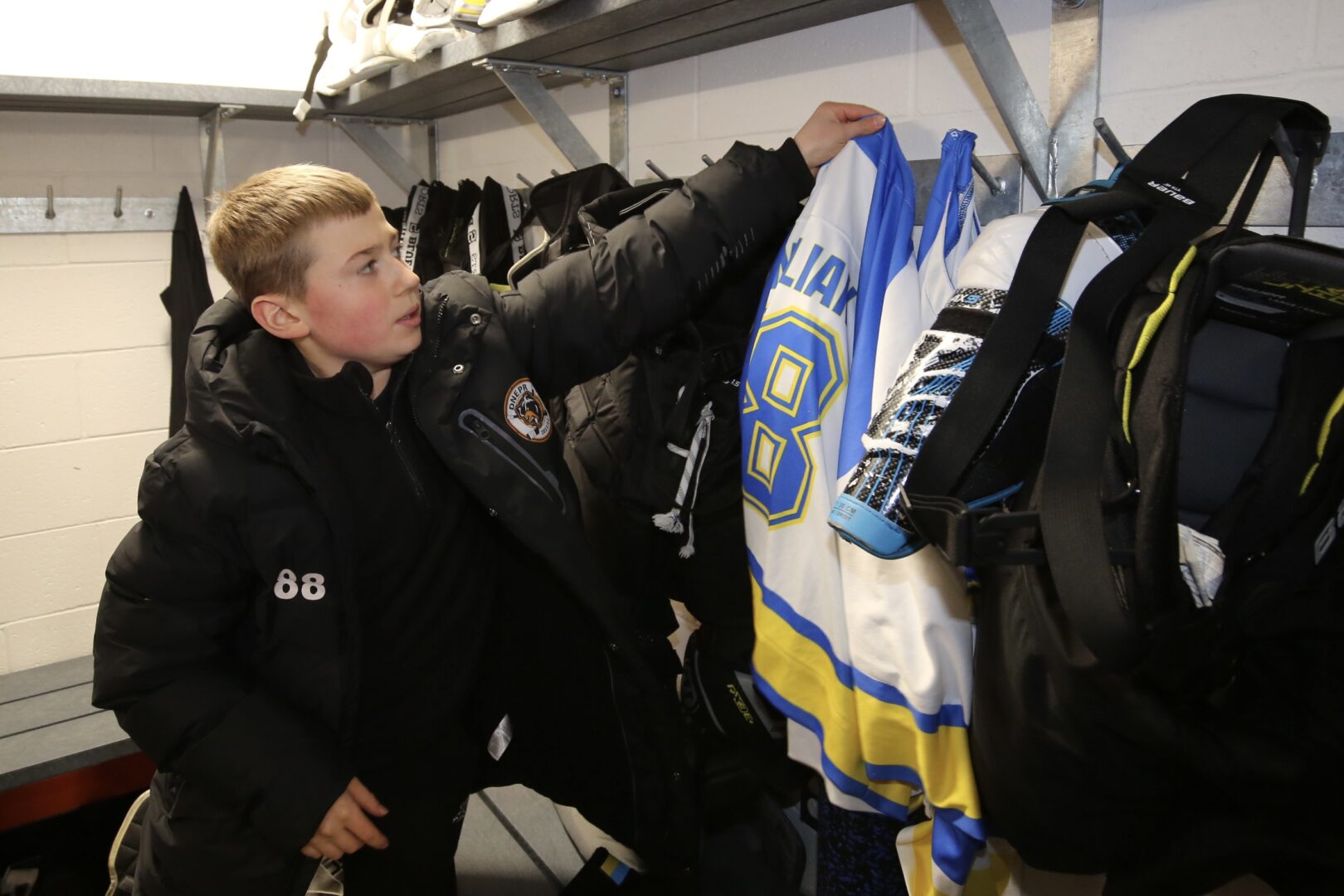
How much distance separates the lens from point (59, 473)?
8.58ft

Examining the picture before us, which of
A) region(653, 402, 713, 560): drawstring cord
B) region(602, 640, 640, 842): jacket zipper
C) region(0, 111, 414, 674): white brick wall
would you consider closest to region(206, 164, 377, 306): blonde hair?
region(653, 402, 713, 560): drawstring cord

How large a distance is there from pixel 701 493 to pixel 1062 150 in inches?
25.7

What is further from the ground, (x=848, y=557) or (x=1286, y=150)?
(x=1286, y=150)

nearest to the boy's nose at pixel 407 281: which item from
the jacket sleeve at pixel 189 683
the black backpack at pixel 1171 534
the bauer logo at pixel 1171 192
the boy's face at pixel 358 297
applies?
the boy's face at pixel 358 297

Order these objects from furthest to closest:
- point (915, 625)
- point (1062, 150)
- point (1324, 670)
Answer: point (1062, 150) → point (915, 625) → point (1324, 670)

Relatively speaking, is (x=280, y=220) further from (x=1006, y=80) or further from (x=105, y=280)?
(x=105, y=280)

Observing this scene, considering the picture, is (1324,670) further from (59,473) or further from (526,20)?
(59,473)

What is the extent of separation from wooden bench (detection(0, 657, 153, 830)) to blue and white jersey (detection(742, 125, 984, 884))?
1.63 metres

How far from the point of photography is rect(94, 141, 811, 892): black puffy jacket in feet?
3.94

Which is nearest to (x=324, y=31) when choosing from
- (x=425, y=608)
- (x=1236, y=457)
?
(x=425, y=608)

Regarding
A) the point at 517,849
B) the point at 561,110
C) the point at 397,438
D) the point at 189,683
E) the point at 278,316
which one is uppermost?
the point at 561,110

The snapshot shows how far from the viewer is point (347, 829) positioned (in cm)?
125

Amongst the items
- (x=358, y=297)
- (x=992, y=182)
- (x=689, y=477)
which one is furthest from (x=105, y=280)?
(x=992, y=182)

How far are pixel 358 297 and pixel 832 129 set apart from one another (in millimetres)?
689
